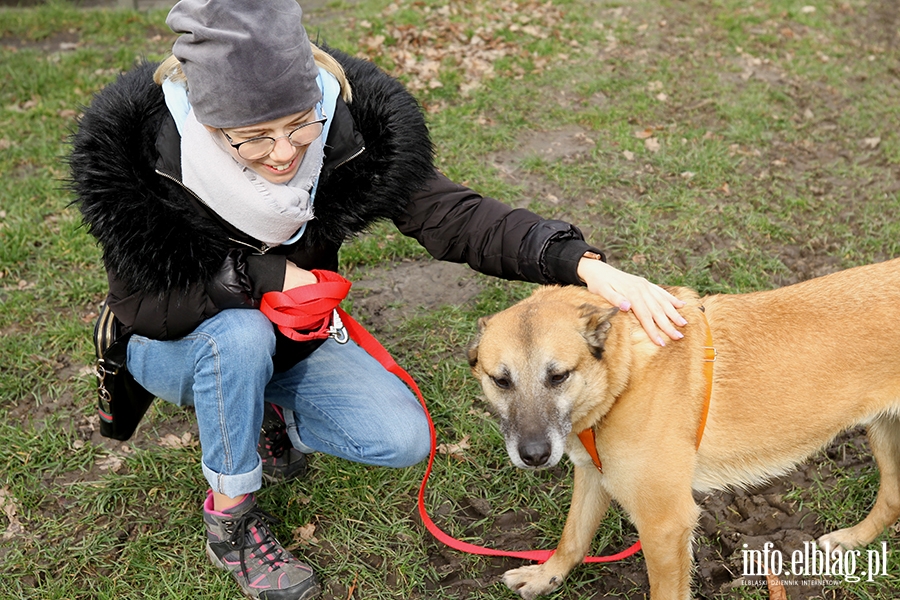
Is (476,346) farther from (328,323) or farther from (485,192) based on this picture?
(485,192)

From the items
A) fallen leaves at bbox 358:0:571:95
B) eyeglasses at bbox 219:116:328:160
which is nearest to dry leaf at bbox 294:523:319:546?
eyeglasses at bbox 219:116:328:160

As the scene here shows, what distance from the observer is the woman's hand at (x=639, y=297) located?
9.01 feet

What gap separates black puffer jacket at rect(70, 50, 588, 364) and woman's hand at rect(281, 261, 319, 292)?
0.03 metres

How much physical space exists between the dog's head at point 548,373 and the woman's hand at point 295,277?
81 centimetres

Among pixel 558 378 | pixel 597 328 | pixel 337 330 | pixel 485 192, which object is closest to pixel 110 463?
pixel 337 330

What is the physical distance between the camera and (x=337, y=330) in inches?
122

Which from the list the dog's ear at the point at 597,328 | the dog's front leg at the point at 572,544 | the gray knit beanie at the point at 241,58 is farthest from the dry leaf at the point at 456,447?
the gray knit beanie at the point at 241,58

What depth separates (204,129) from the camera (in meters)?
2.70

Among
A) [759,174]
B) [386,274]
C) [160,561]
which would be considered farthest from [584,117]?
[160,561]

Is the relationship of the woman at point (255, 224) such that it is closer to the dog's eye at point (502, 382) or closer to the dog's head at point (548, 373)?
the dog's head at point (548, 373)

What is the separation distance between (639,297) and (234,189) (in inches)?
62.3

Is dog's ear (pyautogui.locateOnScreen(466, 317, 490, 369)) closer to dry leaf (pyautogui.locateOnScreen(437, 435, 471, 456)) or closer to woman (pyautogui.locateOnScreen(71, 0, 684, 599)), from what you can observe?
woman (pyautogui.locateOnScreen(71, 0, 684, 599))

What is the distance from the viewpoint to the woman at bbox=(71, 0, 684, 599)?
2.56 m

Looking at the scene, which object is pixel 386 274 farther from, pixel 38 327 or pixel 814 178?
pixel 814 178
